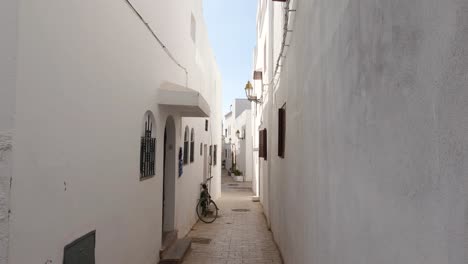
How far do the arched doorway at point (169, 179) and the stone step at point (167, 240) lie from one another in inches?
6.3

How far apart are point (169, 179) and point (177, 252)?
1598 mm

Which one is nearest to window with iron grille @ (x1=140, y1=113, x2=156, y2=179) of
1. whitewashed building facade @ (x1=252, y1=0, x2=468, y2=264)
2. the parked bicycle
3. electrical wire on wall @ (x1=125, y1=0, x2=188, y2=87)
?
electrical wire on wall @ (x1=125, y1=0, x2=188, y2=87)

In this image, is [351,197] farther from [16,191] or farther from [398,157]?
[16,191]

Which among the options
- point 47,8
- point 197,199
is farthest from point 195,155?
point 47,8

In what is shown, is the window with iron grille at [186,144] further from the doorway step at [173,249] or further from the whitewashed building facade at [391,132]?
the whitewashed building facade at [391,132]

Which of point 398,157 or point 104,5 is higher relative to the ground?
point 104,5

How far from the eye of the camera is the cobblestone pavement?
7.29 m

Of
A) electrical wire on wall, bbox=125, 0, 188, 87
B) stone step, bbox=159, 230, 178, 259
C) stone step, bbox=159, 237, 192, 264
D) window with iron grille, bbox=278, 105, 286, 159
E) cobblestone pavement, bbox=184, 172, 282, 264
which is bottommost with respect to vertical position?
cobblestone pavement, bbox=184, 172, 282, 264

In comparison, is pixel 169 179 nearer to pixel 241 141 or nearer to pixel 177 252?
pixel 177 252

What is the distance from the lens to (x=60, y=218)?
2.83m

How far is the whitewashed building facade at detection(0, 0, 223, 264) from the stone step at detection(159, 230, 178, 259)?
1.34 ft

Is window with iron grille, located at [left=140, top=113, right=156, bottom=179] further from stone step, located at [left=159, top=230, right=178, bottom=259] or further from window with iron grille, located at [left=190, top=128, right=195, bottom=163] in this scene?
window with iron grille, located at [left=190, top=128, right=195, bottom=163]

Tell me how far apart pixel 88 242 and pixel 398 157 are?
9.59 ft

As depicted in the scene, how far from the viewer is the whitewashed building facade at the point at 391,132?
3.61ft
